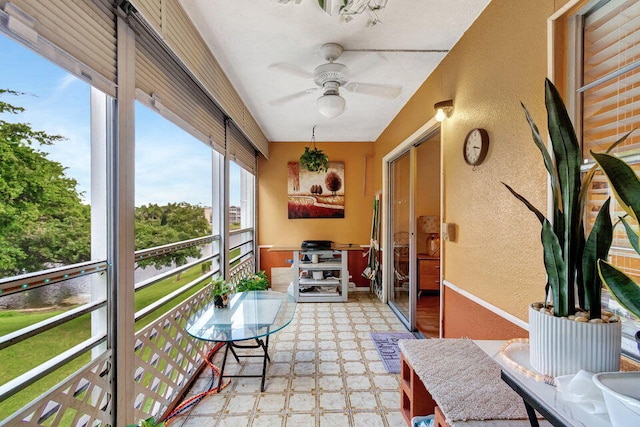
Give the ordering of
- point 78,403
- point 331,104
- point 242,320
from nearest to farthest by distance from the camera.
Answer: point 78,403
point 242,320
point 331,104

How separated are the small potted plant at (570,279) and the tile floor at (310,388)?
1378mm

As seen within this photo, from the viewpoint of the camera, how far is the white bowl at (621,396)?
588 mm

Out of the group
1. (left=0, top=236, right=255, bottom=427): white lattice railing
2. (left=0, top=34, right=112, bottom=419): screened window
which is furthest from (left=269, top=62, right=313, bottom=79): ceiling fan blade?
(left=0, top=236, right=255, bottom=427): white lattice railing

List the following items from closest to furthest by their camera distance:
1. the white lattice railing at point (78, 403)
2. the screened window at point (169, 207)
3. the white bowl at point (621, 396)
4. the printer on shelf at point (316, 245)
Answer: the white bowl at point (621, 396)
the white lattice railing at point (78, 403)
the screened window at point (169, 207)
the printer on shelf at point (316, 245)

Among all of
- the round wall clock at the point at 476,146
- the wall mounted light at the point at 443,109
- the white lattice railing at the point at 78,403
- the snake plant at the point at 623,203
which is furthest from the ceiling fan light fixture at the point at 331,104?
the white lattice railing at the point at 78,403

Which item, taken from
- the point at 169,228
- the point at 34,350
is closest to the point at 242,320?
the point at 169,228

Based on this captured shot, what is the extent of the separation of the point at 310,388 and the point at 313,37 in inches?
102

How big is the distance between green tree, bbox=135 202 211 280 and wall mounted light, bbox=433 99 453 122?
89.9 inches

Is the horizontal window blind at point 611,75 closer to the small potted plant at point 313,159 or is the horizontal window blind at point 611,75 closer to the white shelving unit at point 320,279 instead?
the small potted plant at point 313,159

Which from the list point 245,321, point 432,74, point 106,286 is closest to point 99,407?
point 106,286

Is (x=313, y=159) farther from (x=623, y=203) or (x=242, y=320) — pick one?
(x=623, y=203)

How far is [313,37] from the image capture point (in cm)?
205

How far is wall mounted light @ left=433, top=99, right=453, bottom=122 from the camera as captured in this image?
220 centimetres

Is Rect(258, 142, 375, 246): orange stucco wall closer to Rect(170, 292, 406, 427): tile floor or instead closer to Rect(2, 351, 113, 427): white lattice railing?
Rect(170, 292, 406, 427): tile floor
